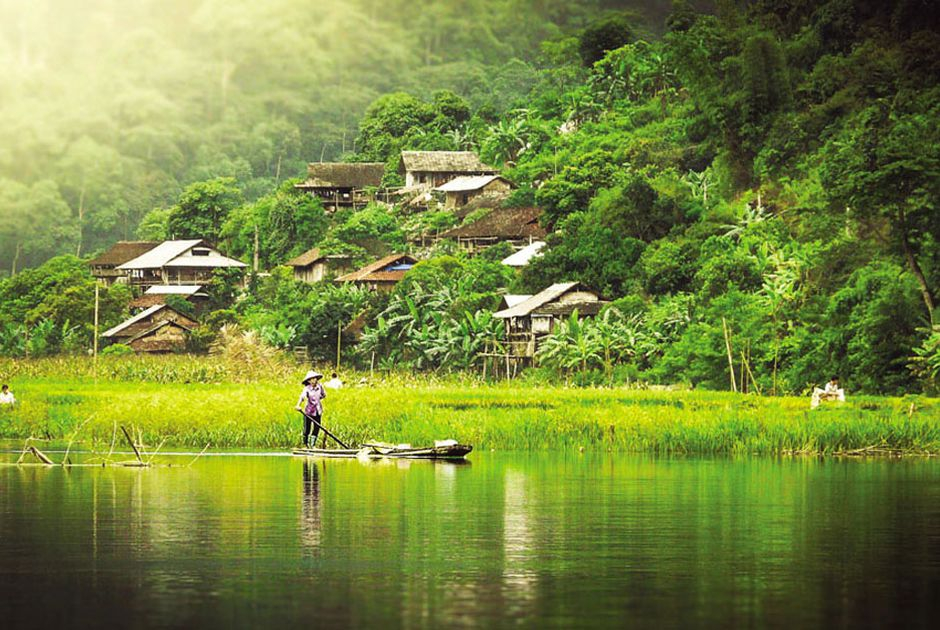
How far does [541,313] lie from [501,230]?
1996 cm

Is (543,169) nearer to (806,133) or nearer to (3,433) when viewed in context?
(806,133)

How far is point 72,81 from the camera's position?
6777 inches

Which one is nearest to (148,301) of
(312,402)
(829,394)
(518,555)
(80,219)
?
(80,219)

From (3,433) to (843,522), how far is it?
19953 millimetres

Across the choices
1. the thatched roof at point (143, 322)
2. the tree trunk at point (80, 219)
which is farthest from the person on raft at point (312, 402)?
the tree trunk at point (80, 219)

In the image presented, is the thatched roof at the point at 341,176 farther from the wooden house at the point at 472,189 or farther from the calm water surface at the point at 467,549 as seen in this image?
the calm water surface at the point at 467,549

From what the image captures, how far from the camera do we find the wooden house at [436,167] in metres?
95.8

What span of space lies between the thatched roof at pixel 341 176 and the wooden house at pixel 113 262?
11.2m

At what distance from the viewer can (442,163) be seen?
315ft

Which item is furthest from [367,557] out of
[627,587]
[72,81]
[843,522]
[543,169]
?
[72,81]

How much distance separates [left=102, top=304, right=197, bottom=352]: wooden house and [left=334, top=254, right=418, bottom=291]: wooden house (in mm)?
8962

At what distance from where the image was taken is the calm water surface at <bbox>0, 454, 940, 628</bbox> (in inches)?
439

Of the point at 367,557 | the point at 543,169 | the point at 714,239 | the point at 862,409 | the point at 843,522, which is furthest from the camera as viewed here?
the point at 543,169

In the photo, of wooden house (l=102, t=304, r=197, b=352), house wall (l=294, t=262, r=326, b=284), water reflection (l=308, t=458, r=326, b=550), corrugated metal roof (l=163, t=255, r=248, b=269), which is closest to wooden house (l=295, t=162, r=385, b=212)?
corrugated metal roof (l=163, t=255, r=248, b=269)
